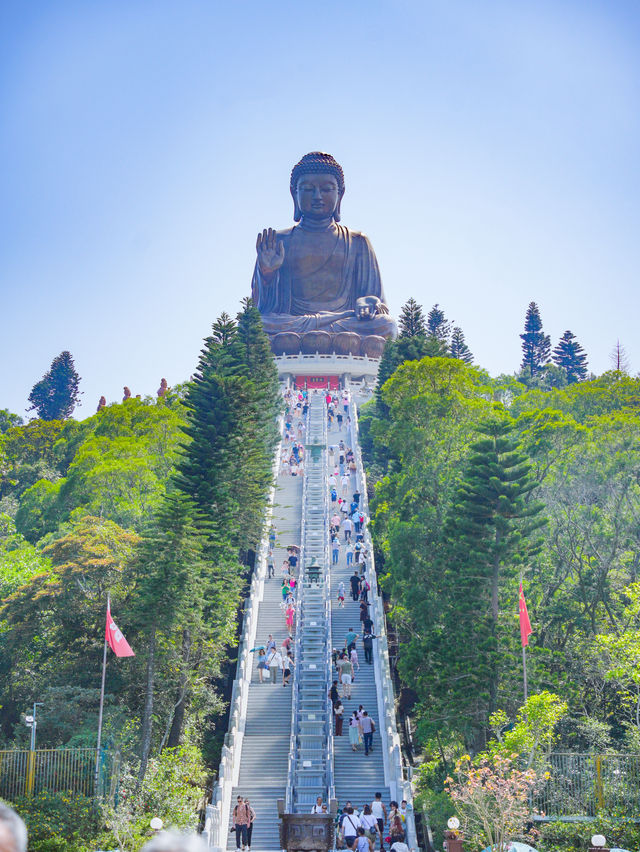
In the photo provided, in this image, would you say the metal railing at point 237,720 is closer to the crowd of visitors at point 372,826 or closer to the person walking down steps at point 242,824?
the person walking down steps at point 242,824

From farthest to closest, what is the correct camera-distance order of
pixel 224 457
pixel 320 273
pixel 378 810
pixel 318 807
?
pixel 320 273
pixel 224 457
pixel 378 810
pixel 318 807

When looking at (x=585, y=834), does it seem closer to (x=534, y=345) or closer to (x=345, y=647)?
(x=345, y=647)

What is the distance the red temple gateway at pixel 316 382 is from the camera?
50375mm

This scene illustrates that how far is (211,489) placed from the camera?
75.9 feet

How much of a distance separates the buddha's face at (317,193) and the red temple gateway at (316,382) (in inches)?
376

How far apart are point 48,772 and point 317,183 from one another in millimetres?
43063

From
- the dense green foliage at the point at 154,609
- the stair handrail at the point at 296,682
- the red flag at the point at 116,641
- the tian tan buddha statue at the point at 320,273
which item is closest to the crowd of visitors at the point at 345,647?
the stair handrail at the point at 296,682

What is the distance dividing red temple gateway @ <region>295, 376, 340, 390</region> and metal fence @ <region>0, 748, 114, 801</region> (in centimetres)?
3614

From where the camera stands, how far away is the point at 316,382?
167 ft

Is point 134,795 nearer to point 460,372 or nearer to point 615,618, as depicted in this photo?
point 615,618

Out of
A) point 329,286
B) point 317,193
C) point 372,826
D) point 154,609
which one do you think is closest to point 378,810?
point 372,826

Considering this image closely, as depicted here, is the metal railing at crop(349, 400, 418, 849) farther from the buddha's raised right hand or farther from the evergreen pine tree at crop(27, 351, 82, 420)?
the evergreen pine tree at crop(27, 351, 82, 420)

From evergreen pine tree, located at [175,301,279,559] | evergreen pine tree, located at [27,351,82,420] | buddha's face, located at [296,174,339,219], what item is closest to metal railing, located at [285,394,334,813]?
evergreen pine tree, located at [175,301,279,559]

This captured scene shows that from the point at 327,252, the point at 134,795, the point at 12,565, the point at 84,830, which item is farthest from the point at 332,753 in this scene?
the point at 327,252
